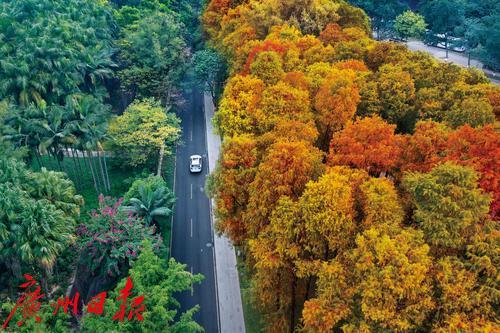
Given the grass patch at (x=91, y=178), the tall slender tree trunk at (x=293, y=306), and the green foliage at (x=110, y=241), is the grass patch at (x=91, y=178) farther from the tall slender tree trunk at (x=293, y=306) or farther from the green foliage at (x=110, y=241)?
the tall slender tree trunk at (x=293, y=306)

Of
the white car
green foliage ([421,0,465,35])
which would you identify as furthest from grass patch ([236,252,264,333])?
green foliage ([421,0,465,35])

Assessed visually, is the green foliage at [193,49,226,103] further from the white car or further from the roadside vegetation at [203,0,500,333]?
the roadside vegetation at [203,0,500,333]

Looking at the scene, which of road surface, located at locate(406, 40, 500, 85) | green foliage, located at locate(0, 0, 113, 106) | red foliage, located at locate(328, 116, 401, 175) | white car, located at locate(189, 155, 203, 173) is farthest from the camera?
road surface, located at locate(406, 40, 500, 85)

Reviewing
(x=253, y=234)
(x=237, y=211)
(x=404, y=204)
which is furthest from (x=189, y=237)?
(x=404, y=204)

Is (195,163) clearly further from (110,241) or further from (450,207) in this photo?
(450,207)

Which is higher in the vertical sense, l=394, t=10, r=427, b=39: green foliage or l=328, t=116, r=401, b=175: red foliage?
l=394, t=10, r=427, b=39: green foliage

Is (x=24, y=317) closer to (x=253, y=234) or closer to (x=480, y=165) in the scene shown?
(x=253, y=234)
